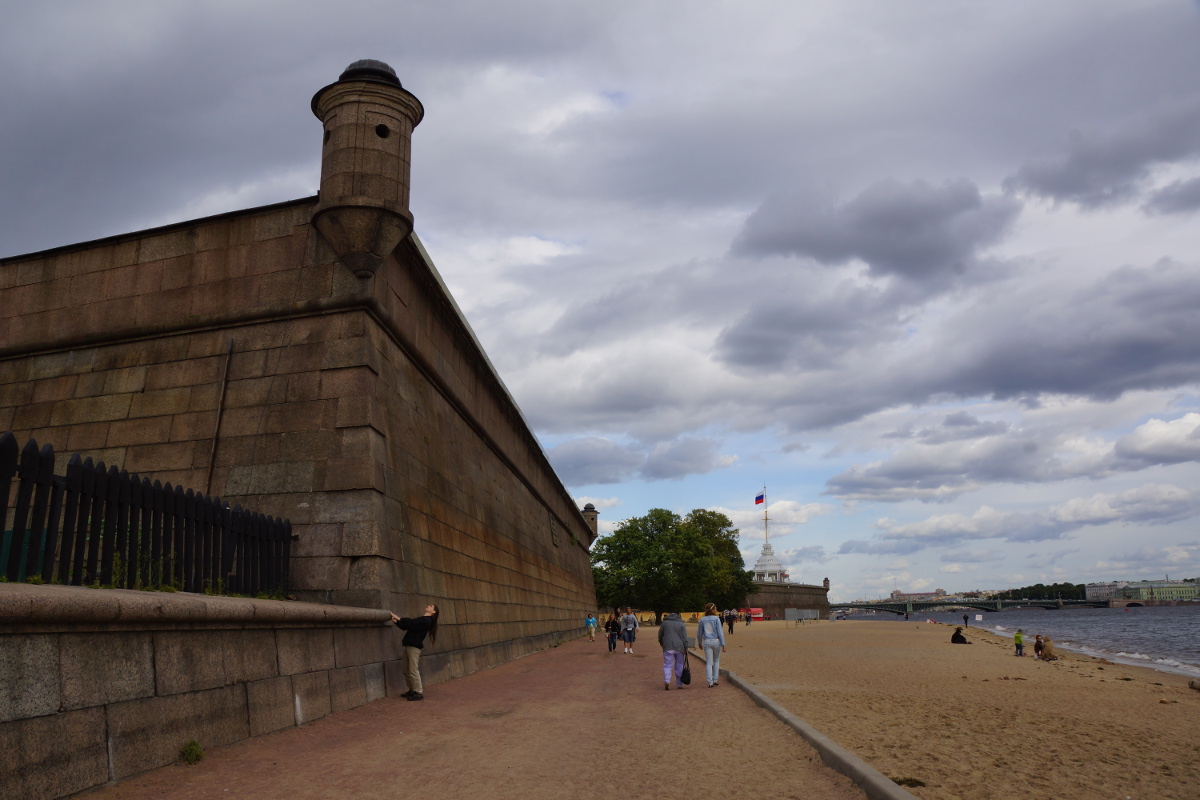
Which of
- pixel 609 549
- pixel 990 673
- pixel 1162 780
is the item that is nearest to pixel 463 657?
pixel 1162 780

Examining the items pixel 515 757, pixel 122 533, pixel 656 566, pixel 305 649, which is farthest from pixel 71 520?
pixel 656 566

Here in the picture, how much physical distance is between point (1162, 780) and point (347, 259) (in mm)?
11962

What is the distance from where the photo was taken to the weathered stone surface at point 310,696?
7827 mm

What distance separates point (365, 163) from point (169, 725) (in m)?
9.09

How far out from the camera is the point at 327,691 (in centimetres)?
853

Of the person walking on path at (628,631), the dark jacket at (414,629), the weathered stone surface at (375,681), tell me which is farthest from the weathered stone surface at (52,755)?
the person walking on path at (628,631)

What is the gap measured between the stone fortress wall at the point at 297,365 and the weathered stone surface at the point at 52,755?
5045 millimetres

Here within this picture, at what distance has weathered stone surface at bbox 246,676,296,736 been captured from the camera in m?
6.99

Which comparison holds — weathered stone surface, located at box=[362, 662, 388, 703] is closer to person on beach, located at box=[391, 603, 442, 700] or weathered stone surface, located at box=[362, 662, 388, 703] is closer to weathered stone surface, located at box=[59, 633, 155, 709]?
person on beach, located at box=[391, 603, 442, 700]

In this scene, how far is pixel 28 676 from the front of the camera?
4.62 meters

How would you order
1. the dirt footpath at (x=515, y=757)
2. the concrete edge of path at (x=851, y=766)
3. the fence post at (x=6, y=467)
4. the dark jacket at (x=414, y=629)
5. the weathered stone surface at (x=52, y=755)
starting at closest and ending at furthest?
the weathered stone surface at (x=52, y=755) < the concrete edge of path at (x=851, y=766) < the fence post at (x=6, y=467) < the dirt footpath at (x=515, y=757) < the dark jacket at (x=414, y=629)

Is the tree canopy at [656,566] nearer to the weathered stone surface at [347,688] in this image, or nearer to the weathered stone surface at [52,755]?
the weathered stone surface at [347,688]

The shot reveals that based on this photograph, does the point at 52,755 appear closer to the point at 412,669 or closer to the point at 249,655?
the point at 249,655

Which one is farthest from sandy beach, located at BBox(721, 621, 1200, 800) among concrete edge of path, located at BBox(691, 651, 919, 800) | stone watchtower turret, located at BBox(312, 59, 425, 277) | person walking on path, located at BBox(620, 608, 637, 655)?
stone watchtower turret, located at BBox(312, 59, 425, 277)
